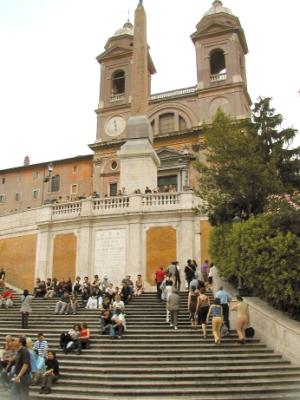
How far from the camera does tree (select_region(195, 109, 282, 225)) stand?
17.7 m

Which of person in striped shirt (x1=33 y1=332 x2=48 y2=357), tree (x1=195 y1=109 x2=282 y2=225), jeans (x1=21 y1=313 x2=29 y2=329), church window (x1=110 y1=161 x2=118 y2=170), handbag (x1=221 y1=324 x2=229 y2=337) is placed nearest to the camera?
person in striped shirt (x1=33 y1=332 x2=48 y2=357)

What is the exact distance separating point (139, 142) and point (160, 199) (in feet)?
18.7

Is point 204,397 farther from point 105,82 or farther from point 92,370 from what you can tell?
point 105,82

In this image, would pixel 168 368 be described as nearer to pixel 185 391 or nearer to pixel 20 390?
pixel 185 391

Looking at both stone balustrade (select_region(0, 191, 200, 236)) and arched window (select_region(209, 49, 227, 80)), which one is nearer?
stone balustrade (select_region(0, 191, 200, 236))

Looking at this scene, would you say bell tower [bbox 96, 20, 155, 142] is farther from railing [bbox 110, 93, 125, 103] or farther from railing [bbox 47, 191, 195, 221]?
railing [bbox 47, 191, 195, 221]

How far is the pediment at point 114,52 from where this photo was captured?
48.8 metres

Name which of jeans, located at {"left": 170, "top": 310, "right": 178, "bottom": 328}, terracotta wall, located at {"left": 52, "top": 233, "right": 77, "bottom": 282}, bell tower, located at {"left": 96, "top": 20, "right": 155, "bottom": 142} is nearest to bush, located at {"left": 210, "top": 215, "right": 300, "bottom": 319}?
jeans, located at {"left": 170, "top": 310, "right": 178, "bottom": 328}

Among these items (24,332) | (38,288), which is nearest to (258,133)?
(38,288)

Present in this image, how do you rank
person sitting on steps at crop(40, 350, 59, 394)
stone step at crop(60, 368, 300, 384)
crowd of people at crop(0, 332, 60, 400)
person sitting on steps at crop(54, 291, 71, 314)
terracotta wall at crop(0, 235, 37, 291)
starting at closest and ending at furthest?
crowd of people at crop(0, 332, 60, 400) → person sitting on steps at crop(40, 350, 59, 394) → stone step at crop(60, 368, 300, 384) → person sitting on steps at crop(54, 291, 71, 314) → terracotta wall at crop(0, 235, 37, 291)

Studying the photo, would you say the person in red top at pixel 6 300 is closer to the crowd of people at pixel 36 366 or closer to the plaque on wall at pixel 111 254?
the plaque on wall at pixel 111 254

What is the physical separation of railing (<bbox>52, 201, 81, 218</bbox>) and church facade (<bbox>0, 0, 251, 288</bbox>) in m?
0.06

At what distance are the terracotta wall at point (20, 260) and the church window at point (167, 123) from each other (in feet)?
68.8

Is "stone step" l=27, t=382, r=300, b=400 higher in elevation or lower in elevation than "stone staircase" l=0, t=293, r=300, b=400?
lower
